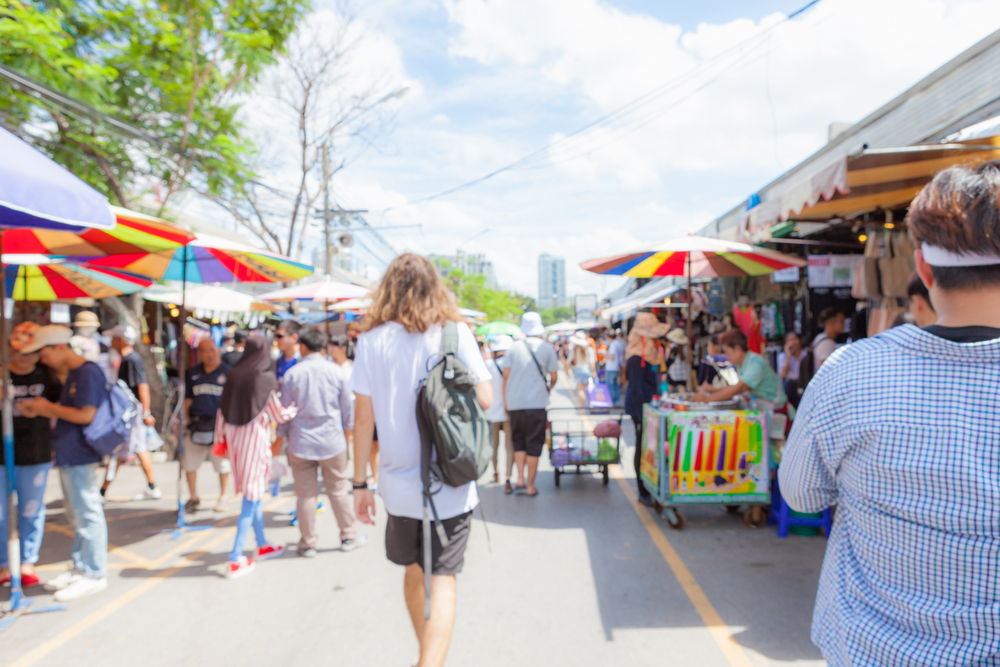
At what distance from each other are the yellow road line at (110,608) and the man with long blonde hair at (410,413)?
2.52 meters

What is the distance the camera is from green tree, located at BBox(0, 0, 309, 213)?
7.25 m

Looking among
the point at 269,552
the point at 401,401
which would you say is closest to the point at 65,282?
the point at 269,552

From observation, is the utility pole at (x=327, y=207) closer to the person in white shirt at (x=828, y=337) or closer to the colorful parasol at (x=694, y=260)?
the colorful parasol at (x=694, y=260)

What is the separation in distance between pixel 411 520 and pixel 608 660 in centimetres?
→ 149

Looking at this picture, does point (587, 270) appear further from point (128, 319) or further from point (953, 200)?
point (128, 319)

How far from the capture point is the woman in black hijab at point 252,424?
4.74 meters

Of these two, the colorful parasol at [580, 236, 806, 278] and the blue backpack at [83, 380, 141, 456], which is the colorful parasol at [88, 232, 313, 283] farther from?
Answer: the colorful parasol at [580, 236, 806, 278]

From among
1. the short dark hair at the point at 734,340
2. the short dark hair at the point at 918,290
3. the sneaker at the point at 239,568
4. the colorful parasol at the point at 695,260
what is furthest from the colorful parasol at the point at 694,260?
the sneaker at the point at 239,568

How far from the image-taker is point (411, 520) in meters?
2.75

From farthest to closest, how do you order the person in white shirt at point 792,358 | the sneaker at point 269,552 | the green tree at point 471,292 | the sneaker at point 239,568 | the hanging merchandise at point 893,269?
the green tree at point 471,292 < the person in white shirt at point 792,358 < the hanging merchandise at point 893,269 < the sneaker at point 269,552 < the sneaker at point 239,568

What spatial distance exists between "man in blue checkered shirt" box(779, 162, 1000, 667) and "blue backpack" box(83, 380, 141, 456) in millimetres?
4797

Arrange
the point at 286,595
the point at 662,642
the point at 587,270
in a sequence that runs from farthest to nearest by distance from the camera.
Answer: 1. the point at 587,270
2. the point at 286,595
3. the point at 662,642

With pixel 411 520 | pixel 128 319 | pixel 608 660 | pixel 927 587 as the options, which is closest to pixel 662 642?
pixel 608 660

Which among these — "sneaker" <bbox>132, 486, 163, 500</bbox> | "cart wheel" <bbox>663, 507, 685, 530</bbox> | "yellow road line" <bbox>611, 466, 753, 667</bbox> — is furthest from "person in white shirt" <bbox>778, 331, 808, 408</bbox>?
"sneaker" <bbox>132, 486, 163, 500</bbox>
